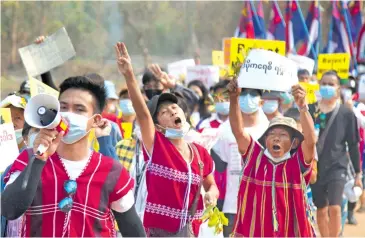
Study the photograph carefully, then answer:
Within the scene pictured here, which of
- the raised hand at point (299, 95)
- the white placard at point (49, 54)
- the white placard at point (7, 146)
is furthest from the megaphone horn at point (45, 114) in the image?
the white placard at point (49, 54)

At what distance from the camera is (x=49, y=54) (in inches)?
293

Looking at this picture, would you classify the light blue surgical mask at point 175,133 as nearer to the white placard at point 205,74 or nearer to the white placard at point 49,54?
the white placard at point 49,54

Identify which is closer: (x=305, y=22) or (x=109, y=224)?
(x=109, y=224)

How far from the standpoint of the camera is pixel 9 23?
77.9 ft

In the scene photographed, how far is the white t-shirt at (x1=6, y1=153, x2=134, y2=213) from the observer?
155 inches

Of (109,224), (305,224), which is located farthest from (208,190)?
(109,224)

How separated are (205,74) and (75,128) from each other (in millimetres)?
10107

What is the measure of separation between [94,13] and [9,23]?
4.95 meters

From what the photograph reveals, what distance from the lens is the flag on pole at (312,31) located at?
1641 centimetres

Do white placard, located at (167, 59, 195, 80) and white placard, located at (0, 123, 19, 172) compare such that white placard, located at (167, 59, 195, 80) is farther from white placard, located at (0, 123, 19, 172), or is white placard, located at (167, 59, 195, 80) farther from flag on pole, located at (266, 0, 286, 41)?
white placard, located at (0, 123, 19, 172)

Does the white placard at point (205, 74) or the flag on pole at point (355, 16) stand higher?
the flag on pole at point (355, 16)

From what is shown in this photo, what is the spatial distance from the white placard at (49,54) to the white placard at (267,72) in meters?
1.64

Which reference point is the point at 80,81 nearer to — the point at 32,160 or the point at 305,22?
the point at 32,160

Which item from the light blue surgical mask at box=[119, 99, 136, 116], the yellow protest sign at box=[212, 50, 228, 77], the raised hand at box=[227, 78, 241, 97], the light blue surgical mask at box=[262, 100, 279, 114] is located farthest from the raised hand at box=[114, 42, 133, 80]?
the yellow protest sign at box=[212, 50, 228, 77]
